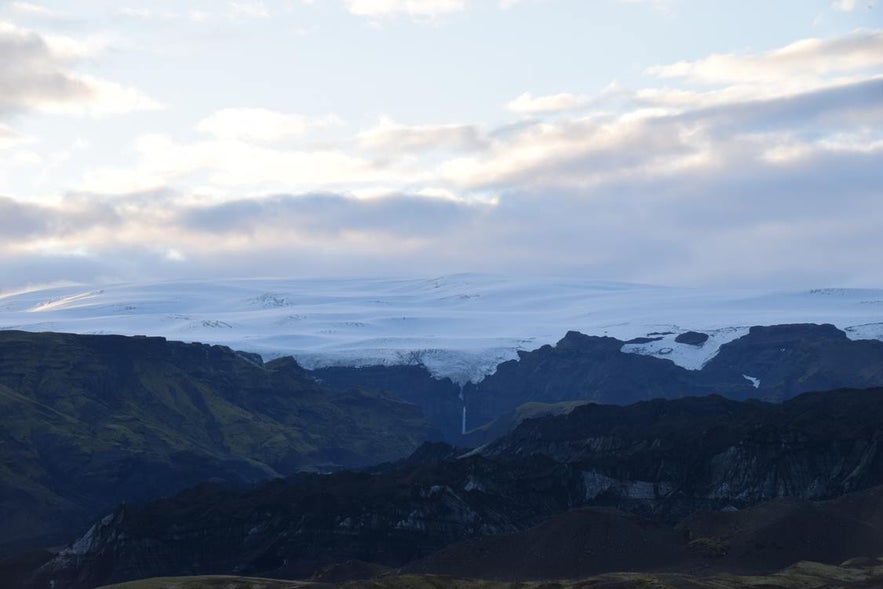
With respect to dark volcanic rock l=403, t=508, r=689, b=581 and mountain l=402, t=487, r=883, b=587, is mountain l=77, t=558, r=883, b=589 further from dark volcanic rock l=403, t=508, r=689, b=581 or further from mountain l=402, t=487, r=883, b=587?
dark volcanic rock l=403, t=508, r=689, b=581

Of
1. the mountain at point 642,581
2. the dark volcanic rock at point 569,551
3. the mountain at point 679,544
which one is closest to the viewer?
the mountain at point 642,581

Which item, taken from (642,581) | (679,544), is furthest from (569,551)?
(642,581)

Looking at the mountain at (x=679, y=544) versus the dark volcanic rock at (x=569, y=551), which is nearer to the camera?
the mountain at (x=679, y=544)

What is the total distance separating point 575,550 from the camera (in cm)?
18725

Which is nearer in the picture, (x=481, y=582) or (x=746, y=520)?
(x=481, y=582)

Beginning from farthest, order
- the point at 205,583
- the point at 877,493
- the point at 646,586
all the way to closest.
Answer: the point at 877,493 → the point at 205,583 → the point at 646,586

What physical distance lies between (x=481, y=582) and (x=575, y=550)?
26.3 metres

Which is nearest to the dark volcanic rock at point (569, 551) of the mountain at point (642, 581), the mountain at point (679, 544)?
the mountain at point (679, 544)

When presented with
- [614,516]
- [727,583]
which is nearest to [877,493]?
[614,516]

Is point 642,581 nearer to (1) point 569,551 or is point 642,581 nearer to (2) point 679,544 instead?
(1) point 569,551

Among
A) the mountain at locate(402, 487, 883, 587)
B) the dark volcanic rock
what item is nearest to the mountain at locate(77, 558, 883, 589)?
the mountain at locate(402, 487, 883, 587)

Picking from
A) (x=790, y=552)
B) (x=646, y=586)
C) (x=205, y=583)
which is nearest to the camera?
(x=646, y=586)

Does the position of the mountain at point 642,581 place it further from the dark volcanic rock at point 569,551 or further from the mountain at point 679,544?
the dark volcanic rock at point 569,551

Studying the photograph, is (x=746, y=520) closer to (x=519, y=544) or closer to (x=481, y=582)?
(x=519, y=544)
